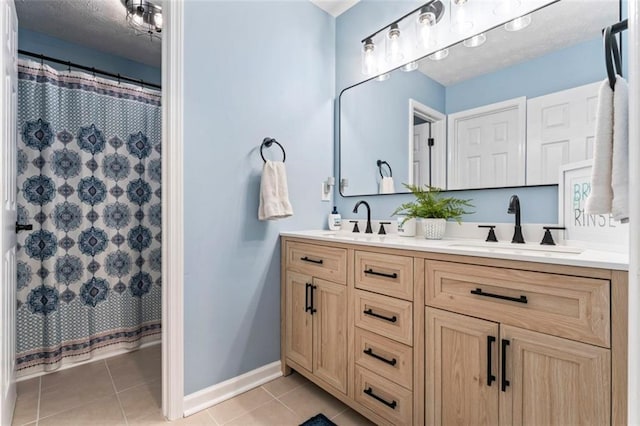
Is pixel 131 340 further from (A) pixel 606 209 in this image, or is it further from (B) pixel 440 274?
(A) pixel 606 209

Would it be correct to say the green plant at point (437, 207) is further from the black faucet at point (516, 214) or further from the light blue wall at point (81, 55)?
the light blue wall at point (81, 55)

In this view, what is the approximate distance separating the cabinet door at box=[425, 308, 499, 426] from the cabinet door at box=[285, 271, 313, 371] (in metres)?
0.73

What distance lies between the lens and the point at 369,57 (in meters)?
2.04

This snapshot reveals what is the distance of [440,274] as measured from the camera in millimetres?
1173

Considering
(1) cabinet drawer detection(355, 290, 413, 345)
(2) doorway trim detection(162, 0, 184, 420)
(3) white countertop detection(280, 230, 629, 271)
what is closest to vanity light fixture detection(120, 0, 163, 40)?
(2) doorway trim detection(162, 0, 184, 420)

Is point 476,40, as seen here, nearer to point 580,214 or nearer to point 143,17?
point 580,214

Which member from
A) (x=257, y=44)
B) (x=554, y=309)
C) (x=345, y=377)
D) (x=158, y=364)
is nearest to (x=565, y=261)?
(x=554, y=309)

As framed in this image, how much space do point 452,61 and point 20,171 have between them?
2.64 m

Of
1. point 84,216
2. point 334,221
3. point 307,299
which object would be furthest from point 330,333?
point 84,216

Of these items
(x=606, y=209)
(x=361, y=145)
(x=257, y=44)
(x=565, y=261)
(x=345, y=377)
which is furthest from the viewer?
(x=361, y=145)

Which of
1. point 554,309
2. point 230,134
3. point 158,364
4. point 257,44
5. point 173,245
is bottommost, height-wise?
point 158,364

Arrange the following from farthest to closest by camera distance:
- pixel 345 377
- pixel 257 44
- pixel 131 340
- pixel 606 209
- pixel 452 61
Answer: pixel 131 340 < pixel 257 44 < pixel 452 61 < pixel 345 377 < pixel 606 209

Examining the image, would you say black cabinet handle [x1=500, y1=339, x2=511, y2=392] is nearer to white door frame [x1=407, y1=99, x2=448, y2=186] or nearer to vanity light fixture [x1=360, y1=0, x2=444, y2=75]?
white door frame [x1=407, y1=99, x2=448, y2=186]

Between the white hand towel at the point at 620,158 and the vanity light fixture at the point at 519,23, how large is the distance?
92cm
